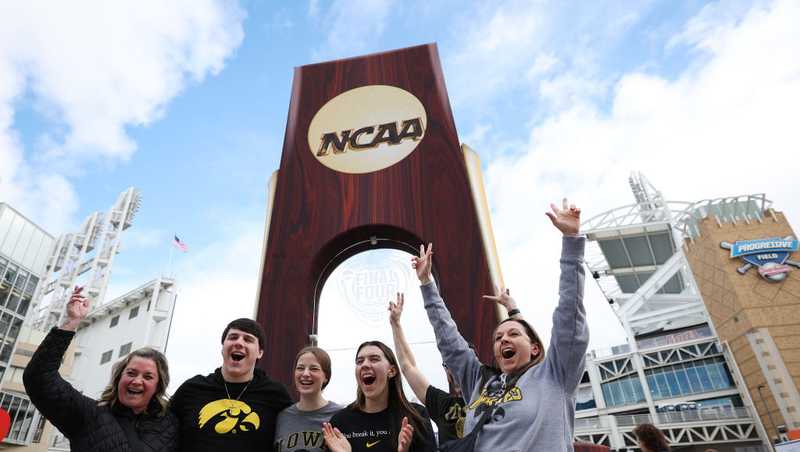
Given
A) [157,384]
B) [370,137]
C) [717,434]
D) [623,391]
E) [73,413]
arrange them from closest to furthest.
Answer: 1. [73,413]
2. [157,384]
3. [370,137]
4. [717,434]
5. [623,391]

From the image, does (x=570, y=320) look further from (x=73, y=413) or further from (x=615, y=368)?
(x=615, y=368)

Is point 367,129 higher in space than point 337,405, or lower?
higher

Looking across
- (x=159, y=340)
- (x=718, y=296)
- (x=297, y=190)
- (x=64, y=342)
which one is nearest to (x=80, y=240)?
(x=159, y=340)

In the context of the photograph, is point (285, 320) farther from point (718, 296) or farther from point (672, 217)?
point (672, 217)

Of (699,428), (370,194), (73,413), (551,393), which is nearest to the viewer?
(551,393)

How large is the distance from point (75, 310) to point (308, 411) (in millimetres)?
1295

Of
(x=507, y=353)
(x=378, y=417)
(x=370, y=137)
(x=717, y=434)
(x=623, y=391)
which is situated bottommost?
(x=378, y=417)

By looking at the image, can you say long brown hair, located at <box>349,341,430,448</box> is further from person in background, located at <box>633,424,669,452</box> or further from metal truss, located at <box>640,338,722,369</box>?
metal truss, located at <box>640,338,722,369</box>

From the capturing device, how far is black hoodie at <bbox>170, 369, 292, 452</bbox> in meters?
2.35

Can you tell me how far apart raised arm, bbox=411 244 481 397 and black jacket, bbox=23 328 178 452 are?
152cm

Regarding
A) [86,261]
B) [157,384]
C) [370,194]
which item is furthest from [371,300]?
[86,261]

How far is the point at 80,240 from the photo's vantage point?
37250mm

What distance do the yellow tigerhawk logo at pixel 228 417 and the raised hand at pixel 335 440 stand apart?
0.48 meters

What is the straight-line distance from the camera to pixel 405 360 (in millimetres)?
3080
